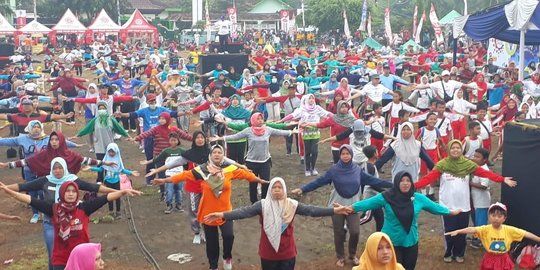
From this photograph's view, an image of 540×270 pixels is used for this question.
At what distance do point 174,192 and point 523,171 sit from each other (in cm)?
528

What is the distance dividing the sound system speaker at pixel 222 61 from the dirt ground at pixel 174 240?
14830 millimetres

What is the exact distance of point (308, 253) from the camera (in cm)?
859

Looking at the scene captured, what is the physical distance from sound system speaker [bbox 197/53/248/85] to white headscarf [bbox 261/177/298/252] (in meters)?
20.2

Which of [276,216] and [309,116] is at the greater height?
[309,116]

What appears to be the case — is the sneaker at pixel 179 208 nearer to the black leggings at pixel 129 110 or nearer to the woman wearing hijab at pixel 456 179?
the woman wearing hijab at pixel 456 179

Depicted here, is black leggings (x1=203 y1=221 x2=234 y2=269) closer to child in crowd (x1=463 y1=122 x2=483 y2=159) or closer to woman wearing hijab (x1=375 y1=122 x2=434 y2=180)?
woman wearing hijab (x1=375 y1=122 x2=434 y2=180)

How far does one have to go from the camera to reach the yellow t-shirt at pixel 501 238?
649 centimetres

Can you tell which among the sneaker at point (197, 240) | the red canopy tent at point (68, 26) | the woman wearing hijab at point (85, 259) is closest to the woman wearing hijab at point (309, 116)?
the sneaker at point (197, 240)

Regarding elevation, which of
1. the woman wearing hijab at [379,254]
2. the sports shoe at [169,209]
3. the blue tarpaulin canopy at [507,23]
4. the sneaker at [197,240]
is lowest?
the sneaker at [197,240]

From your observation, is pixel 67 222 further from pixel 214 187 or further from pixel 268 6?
pixel 268 6

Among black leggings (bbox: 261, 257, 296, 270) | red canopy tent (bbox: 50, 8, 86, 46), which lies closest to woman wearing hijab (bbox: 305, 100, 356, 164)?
black leggings (bbox: 261, 257, 296, 270)

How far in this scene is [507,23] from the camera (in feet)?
59.2

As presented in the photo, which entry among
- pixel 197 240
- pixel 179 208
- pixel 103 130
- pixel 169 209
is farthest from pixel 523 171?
pixel 103 130

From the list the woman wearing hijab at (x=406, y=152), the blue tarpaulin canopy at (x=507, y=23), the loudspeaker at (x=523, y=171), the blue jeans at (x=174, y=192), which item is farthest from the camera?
the blue tarpaulin canopy at (x=507, y=23)
